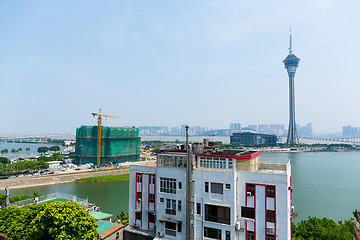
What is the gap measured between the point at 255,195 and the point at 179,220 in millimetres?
3688

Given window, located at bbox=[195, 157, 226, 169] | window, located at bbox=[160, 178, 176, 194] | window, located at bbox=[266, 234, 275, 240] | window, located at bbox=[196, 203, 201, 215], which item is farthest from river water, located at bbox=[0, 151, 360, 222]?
window, located at bbox=[195, 157, 226, 169]

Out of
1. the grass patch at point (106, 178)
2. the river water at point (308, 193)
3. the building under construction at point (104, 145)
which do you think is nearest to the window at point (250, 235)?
the river water at point (308, 193)

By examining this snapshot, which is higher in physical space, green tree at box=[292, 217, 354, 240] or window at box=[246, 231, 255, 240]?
window at box=[246, 231, 255, 240]

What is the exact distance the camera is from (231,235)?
364 inches

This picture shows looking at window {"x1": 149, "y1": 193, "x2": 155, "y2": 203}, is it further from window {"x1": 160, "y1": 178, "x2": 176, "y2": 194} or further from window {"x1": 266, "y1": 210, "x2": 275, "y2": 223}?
window {"x1": 266, "y1": 210, "x2": 275, "y2": 223}

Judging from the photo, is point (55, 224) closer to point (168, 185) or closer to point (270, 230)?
point (168, 185)

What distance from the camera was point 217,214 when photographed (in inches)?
379

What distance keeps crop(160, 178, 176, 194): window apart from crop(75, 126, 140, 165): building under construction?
131 ft

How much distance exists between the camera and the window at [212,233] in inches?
378

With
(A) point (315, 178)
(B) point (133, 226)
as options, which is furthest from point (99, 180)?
(A) point (315, 178)

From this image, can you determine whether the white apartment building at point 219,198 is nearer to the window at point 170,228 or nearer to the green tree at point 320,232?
the window at point 170,228

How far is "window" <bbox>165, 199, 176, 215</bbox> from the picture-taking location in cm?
1066

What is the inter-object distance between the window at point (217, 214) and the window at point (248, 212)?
1.98ft

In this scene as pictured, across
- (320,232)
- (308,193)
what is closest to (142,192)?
(320,232)
